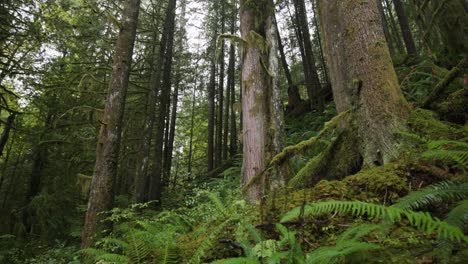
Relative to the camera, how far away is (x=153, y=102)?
35.2 feet

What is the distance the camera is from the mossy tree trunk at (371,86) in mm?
3211

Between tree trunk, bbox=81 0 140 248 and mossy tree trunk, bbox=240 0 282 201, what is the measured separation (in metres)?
2.71

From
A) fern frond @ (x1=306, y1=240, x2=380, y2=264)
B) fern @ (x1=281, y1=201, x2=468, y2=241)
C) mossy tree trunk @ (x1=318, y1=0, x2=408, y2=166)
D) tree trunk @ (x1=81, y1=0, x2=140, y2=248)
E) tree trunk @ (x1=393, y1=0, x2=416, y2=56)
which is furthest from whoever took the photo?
tree trunk @ (x1=393, y1=0, x2=416, y2=56)

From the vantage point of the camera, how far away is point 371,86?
3428 millimetres

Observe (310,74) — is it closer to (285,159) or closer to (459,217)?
(285,159)

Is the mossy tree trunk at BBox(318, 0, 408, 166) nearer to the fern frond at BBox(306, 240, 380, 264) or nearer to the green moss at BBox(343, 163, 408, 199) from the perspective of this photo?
the green moss at BBox(343, 163, 408, 199)

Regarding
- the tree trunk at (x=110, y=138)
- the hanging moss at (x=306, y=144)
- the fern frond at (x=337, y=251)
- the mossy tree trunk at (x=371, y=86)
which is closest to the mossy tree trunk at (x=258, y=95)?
the hanging moss at (x=306, y=144)

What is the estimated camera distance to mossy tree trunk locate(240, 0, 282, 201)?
16.1 feet

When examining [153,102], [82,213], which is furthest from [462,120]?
[82,213]

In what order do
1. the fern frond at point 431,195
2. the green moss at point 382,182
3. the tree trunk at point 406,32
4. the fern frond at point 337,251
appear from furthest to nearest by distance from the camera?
the tree trunk at point 406,32 → the green moss at point 382,182 → the fern frond at point 431,195 → the fern frond at point 337,251

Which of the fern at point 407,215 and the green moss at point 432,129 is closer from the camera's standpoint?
the fern at point 407,215

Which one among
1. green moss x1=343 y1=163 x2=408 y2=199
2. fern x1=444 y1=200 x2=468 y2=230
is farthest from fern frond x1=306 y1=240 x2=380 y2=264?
green moss x1=343 y1=163 x2=408 y2=199

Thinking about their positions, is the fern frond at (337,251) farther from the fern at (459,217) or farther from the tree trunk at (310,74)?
the tree trunk at (310,74)

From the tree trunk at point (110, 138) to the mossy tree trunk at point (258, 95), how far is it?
2710mm
